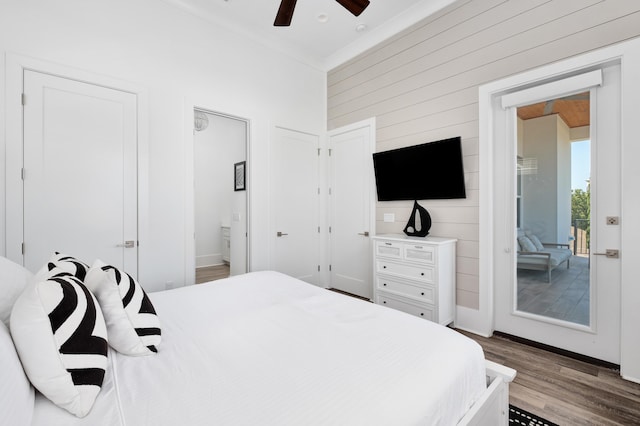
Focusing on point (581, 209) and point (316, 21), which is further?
point (316, 21)

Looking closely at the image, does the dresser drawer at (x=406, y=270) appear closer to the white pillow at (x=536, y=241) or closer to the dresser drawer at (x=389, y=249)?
the dresser drawer at (x=389, y=249)

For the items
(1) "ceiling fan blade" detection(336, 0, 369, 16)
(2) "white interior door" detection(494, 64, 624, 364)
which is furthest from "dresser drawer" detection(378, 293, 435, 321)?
(1) "ceiling fan blade" detection(336, 0, 369, 16)

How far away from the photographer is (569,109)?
2414 millimetres

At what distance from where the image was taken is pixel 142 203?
9.05 feet

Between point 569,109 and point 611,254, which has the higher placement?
point 569,109

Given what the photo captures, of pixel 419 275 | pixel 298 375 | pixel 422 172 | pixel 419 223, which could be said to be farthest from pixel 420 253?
pixel 298 375

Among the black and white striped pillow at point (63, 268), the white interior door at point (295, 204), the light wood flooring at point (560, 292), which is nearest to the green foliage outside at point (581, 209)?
the light wood flooring at point (560, 292)

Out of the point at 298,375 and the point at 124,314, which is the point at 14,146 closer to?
the point at 124,314

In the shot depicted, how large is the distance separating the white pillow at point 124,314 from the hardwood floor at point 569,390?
6.88 feet

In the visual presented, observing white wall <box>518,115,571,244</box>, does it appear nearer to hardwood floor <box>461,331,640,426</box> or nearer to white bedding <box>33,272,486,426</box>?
hardwood floor <box>461,331,640,426</box>

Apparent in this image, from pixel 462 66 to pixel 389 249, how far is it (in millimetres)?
1941

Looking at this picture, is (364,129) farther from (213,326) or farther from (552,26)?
(213,326)

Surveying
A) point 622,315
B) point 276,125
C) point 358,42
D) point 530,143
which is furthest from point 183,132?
point 622,315

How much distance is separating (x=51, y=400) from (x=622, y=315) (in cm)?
313
